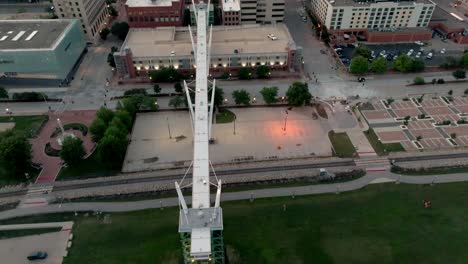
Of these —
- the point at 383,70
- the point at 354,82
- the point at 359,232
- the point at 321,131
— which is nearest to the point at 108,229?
the point at 359,232

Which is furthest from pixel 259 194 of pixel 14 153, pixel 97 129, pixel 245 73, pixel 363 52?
pixel 363 52

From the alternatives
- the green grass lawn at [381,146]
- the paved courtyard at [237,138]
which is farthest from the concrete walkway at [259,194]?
the paved courtyard at [237,138]

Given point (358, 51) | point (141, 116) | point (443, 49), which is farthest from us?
point (443, 49)

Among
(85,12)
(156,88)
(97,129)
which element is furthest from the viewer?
(85,12)

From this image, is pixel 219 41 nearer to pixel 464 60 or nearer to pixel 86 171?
pixel 86 171

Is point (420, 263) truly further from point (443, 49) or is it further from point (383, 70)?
point (443, 49)

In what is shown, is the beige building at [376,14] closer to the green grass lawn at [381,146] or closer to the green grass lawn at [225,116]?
the green grass lawn at [381,146]
